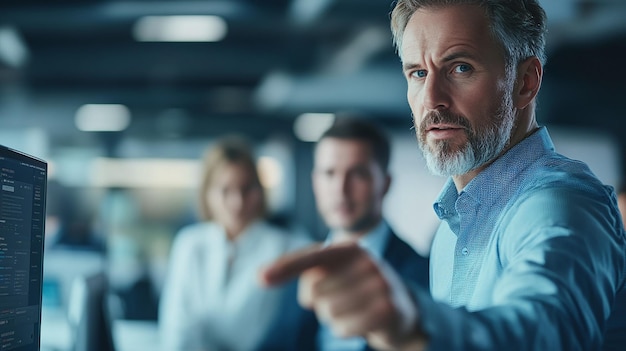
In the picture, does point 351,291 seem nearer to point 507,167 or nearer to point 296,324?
point 507,167

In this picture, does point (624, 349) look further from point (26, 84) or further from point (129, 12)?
point (26, 84)

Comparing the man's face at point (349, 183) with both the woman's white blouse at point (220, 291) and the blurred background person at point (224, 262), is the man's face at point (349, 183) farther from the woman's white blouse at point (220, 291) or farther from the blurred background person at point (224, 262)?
the blurred background person at point (224, 262)

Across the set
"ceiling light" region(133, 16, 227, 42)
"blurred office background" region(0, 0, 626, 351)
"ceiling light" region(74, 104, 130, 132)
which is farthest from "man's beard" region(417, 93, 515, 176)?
"ceiling light" region(74, 104, 130, 132)

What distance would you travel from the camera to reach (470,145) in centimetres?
116

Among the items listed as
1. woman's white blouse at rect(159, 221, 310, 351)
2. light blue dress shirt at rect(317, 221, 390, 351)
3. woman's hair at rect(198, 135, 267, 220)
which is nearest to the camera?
light blue dress shirt at rect(317, 221, 390, 351)

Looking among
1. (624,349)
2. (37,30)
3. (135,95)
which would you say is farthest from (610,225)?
(135,95)

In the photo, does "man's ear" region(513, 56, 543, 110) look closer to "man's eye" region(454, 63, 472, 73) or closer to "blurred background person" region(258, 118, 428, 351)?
"man's eye" region(454, 63, 472, 73)

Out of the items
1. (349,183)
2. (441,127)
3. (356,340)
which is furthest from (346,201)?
(441,127)

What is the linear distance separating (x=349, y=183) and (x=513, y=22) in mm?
1615

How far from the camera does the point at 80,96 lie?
7.98 metres

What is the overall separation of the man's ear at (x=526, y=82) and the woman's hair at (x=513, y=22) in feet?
0.04

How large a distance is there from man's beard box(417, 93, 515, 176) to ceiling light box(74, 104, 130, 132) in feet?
24.4

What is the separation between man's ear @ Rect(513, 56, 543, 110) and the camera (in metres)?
1.19

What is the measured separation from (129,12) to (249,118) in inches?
118
